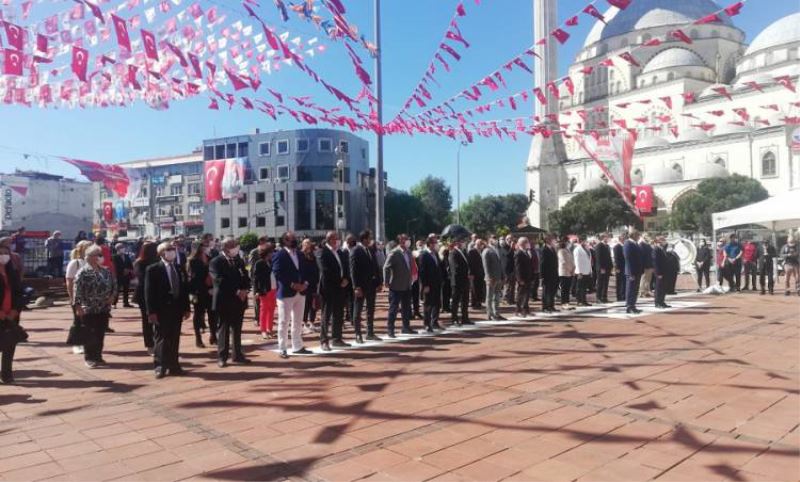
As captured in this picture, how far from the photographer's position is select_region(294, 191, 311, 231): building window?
5719 cm

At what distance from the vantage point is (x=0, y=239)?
283 inches

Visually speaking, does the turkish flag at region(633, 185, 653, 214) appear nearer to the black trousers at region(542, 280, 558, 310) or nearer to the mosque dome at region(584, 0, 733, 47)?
the mosque dome at region(584, 0, 733, 47)

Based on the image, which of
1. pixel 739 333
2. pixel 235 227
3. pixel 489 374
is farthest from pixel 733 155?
pixel 489 374

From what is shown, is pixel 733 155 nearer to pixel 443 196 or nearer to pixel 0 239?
pixel 443 196

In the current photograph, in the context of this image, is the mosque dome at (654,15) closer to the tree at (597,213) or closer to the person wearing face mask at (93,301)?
the tree at (597,213)

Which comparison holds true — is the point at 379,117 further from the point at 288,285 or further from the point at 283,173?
the point at 283,173

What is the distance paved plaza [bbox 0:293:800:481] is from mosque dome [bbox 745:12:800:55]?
7548cm

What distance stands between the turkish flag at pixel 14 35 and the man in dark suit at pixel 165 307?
148 inches

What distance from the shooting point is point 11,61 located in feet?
27.9

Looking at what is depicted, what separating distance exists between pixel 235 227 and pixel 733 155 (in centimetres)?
5677

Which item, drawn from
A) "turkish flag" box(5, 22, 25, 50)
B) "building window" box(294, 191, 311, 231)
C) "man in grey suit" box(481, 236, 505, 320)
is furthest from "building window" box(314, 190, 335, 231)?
"turkish flag" box(5, 22, 25, 50)

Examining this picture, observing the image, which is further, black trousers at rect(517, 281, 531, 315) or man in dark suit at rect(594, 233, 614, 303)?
man in dark suit at rect(594, 233, 614, 303)

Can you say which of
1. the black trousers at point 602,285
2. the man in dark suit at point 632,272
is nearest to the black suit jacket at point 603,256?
the black trousers at point 602,285

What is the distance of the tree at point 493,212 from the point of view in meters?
77.8
